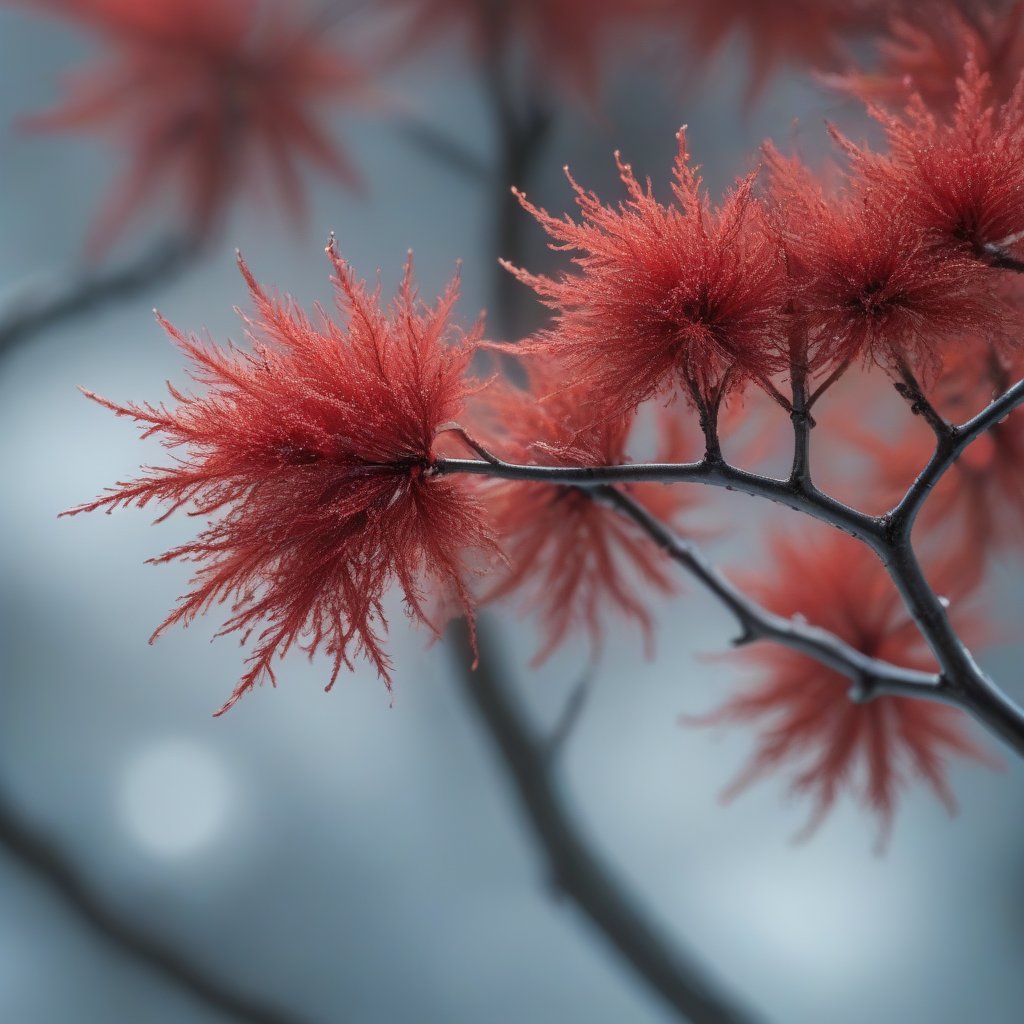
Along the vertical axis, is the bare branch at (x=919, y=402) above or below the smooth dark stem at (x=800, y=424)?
above

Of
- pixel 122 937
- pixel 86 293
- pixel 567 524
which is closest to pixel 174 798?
pixel 122 937


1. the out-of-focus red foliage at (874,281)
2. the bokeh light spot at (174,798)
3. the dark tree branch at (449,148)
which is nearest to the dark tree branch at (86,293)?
the dark tree branch at (449,148)

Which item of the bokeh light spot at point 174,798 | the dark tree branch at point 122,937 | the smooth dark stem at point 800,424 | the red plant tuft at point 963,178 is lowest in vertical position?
the dark tree branch at point 122,937

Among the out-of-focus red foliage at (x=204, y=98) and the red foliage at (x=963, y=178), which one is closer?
the red foliage at (x=963, y=178)

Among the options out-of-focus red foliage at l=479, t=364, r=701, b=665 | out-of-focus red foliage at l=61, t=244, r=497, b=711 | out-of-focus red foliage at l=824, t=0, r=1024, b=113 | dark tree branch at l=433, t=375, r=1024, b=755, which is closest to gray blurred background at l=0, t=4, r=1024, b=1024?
out-of-focus red foliage at l=824, t=0, r=1024, b=113

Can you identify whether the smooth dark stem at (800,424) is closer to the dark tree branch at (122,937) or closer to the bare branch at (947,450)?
the bare branch at (947,450)

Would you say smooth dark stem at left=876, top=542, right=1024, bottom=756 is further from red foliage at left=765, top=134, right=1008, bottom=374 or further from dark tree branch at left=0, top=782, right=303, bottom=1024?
dark tree branch at left=0, top=782, right=303, bottom=1024

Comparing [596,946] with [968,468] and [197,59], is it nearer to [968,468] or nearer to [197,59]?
[968,468]
